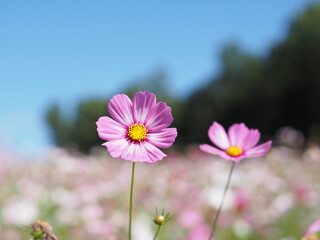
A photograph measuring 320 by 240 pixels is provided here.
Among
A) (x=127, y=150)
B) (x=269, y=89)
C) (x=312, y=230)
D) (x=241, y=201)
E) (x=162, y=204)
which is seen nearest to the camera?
(x=127, y=150)

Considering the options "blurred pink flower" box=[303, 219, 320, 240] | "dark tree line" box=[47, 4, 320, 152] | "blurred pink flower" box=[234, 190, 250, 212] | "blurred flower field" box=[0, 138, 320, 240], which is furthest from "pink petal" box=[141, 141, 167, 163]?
"dark tree line" box=[47, 4, 320, 152]

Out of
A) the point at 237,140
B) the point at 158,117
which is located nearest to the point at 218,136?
the point at 237,140

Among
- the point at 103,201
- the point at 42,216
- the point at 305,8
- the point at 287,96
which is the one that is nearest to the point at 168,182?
the point at 103,201

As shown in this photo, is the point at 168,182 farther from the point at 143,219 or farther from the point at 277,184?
the point at 143,219

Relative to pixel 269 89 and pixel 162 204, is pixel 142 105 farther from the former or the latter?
pixel 269 89

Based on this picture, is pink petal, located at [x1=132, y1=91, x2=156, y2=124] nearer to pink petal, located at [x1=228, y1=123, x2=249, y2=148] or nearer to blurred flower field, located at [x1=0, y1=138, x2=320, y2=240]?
pink petal, located at [x1=228, y1=123, x2=249, y2=148]

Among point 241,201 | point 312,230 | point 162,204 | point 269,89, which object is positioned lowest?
point 312,230
